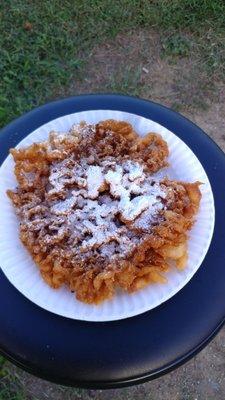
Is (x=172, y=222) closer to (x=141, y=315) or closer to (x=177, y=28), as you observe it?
(x=141, y=315)

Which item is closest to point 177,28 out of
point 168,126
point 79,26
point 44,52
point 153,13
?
point 153,13

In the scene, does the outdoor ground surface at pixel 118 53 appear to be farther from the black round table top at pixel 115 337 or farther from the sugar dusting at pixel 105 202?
the black round table top at pixel 115 337

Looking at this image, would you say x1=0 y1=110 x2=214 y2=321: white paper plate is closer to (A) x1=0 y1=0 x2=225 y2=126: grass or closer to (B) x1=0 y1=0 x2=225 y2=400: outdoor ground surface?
(B) x1=0 y1=0 x2=225 y2=400: outdoor ground surface

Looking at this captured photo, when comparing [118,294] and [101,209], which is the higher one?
[101,209]

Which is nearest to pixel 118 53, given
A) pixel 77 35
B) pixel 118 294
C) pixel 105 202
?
pixel 77 35

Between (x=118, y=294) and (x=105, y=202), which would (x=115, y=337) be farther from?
(x=105, y=202)

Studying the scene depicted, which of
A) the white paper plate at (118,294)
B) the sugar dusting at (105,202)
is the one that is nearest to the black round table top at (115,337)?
the white paper plate at (118,294)
